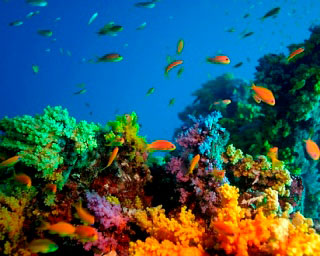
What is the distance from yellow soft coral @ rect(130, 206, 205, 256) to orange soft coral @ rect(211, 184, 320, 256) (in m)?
0.31

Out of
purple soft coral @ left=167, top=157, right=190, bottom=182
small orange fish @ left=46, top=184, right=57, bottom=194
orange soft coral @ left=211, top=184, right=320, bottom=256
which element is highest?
small orange fish @ left=46, top=184, right=57, bottom=194

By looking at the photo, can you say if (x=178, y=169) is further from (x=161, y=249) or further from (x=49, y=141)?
(x=49, y=141)

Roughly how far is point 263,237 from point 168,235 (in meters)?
1.11

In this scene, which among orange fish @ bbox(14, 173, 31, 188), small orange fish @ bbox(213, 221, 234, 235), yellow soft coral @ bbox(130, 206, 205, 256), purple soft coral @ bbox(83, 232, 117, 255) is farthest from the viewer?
orange fish @ bbox(14, 173, 31, 188)

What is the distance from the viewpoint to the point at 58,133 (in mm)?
3447

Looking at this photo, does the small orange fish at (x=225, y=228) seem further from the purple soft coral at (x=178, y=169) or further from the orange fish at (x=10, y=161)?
the orange fish at (x=10, y=161)

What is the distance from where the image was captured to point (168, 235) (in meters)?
2.99

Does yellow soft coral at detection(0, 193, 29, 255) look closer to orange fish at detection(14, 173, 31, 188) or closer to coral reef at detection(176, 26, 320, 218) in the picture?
orange fish at detection(14, 173, 31, 188)

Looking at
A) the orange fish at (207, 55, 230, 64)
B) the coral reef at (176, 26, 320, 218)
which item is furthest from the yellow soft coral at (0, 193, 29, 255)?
the coral reef at (176, 26, 320, 218)

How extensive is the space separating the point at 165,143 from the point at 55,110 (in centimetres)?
173

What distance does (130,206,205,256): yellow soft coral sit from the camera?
8.82ft

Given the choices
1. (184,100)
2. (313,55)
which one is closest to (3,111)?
(184,100)

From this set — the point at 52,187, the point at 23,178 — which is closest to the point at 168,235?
the point at 52,187

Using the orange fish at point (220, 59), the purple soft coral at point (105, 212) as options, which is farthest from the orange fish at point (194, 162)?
the orange fish at point (220, 59)
